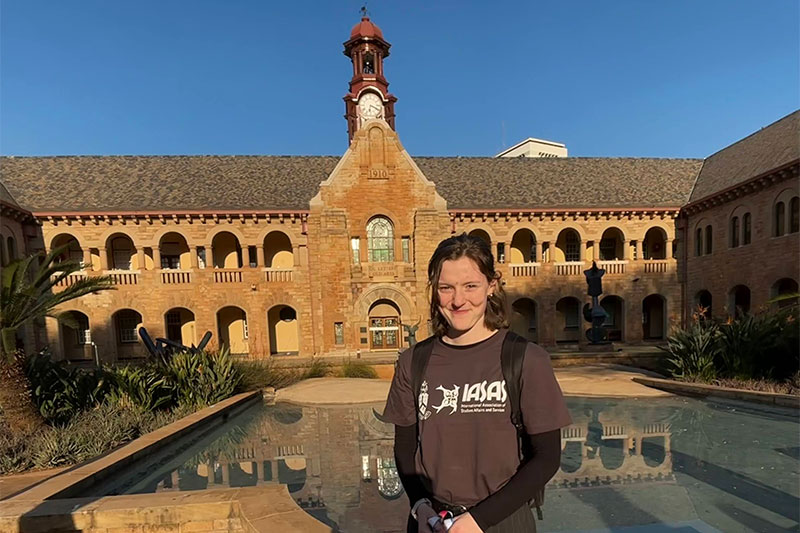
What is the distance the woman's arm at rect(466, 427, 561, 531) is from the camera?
138 centimetres

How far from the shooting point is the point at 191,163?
21016mm

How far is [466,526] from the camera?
137 cm

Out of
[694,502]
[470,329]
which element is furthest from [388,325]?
[470,329]

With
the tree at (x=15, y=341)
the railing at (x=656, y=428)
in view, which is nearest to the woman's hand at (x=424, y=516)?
the railing at (x=656, y=428)

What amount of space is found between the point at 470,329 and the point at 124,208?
67.8ft

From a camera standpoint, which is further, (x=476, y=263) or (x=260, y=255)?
(x=260, y=255)

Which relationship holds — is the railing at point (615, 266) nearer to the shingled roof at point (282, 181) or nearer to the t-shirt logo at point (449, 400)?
the shingled roof at point (282, 181)

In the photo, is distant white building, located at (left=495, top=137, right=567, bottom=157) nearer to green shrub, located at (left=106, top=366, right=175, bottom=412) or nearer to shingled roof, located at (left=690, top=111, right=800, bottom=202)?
shingled roof, located at (left=690, top=111, right=800, bottom=202)

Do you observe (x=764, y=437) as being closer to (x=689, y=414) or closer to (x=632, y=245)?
(x=689, y=414)

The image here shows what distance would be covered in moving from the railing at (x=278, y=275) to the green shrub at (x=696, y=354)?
15472mm

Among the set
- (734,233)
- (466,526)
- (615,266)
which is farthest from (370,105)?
(466,526)

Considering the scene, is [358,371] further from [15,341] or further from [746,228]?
[746,228]

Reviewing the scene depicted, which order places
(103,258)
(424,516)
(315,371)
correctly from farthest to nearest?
(103,258), (315,371), (424,516)

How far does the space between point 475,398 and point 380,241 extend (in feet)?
55.3
